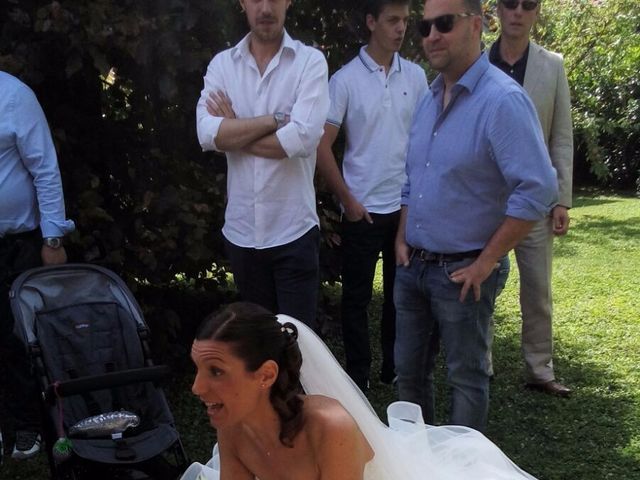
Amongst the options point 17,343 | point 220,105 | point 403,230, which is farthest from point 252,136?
point 17,343

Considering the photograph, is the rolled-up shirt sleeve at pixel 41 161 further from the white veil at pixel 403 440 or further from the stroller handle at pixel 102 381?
the white veil at pixel 403 440

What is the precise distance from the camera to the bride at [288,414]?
2391mm

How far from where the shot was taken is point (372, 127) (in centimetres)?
450

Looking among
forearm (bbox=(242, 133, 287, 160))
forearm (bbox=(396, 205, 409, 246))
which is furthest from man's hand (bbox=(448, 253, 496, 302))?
forearm (bbox=(242, 133, 287, 160))

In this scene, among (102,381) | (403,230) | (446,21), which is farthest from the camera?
(403,230)

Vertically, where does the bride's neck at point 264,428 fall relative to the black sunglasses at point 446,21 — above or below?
below

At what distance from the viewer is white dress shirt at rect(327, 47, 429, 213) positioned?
450cm

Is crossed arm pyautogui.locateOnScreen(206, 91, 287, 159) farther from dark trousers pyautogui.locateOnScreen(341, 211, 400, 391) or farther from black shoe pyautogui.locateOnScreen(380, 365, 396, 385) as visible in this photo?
black shoe pyautogui.locateOnScreen(380, 365, 396, 385)

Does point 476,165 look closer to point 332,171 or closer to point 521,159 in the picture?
point 521,159

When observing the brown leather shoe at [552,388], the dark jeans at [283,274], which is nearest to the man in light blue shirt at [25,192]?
the dark jeans at [283,274]

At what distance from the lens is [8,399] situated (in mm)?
4484

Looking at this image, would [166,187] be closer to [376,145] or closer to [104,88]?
[104,88]

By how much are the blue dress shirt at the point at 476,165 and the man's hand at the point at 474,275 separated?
0.09 m

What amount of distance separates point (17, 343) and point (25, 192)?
750 mm
